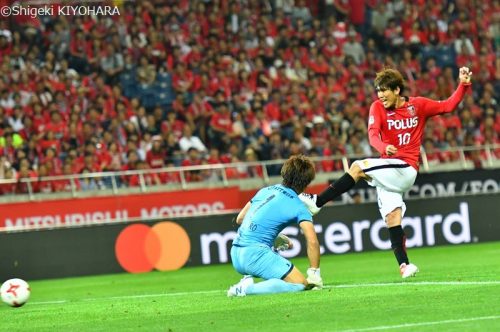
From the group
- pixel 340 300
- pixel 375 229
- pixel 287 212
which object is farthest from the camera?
pixel 375 229

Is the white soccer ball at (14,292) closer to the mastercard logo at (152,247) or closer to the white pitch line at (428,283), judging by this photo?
the white pitch line at (428,283)

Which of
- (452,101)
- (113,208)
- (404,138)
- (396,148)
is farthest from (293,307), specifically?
(113,208)

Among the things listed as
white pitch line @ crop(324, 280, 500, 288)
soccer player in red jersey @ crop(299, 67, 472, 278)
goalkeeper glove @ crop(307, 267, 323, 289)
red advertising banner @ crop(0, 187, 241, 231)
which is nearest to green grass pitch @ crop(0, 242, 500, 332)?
white pitch line @ crop(324, 280, 500, 288)

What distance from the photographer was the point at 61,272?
64.8ft

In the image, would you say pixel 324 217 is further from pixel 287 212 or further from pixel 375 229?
pixel 287 212

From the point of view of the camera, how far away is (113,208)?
24.3 meters

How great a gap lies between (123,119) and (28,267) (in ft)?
20.9

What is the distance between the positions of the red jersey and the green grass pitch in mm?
1418

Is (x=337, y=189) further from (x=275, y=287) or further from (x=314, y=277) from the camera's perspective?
(x=275, y=287)

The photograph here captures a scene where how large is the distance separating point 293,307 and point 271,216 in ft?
4.74

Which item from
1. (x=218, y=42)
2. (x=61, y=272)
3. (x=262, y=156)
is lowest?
(x=61, y=272)

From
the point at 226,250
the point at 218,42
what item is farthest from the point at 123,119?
the point at 226,250

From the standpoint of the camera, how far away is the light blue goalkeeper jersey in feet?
37.3

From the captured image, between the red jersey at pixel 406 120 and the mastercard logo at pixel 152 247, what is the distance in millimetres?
7791
